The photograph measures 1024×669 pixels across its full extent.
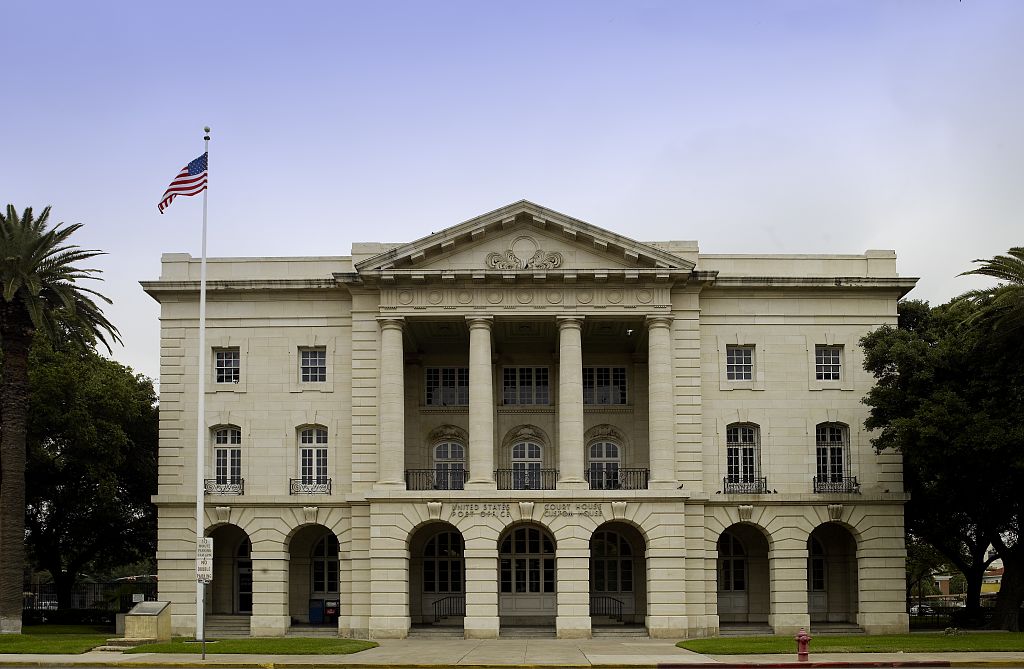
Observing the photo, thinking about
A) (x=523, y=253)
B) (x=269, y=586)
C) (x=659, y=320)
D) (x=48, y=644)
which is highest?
(x=523, y=253)

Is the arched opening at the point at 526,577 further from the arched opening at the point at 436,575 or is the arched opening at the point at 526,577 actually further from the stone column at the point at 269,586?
the stone column at the point at 269,586

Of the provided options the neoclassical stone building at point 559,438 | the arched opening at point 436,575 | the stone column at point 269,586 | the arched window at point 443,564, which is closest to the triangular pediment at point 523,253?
the neoclassical stone building at point 559,438

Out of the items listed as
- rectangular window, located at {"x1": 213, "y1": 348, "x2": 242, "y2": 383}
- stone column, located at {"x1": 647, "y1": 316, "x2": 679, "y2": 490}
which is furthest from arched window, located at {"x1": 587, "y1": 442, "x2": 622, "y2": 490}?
rectangular window, located at {"x1": 213, "y1": 348, "x2": 242, "y2": 383}

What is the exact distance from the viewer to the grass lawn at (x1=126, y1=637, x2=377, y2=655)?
126 ft

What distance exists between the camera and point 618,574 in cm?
5244

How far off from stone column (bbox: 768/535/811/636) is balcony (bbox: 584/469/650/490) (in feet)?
20.9

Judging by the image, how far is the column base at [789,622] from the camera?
46.8 m

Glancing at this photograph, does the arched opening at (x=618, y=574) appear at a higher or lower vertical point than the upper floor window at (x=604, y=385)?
lower

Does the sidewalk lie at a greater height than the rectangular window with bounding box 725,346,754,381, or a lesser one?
lesser

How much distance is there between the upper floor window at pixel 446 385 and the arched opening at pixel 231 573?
32.4 ft

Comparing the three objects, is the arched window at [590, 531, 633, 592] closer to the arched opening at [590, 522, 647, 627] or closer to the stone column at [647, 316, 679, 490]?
the arched opening at [590, 522, 647, 627]

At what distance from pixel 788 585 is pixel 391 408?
665 inches

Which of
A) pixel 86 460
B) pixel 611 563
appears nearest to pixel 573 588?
pixel 611 563

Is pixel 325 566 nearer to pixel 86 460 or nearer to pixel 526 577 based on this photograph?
pixel 526 577
